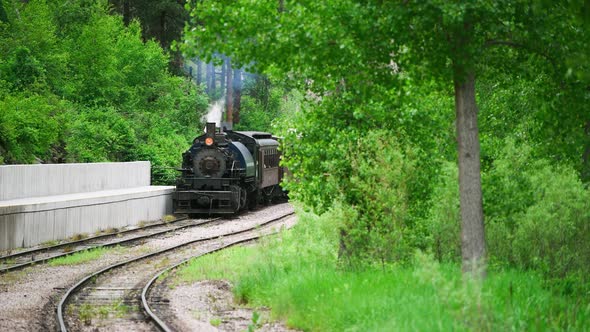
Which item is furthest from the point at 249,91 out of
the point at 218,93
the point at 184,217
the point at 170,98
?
the point at 184,217

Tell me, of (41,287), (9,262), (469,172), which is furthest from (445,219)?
(9,262)

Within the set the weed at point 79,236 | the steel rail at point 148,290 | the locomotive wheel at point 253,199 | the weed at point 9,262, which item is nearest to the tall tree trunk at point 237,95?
the locomotive wheel at point 253,199

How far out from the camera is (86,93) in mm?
42438

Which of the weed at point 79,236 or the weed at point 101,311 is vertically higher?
the weed at point 79,236

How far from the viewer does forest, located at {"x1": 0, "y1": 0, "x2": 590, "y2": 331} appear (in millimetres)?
11055

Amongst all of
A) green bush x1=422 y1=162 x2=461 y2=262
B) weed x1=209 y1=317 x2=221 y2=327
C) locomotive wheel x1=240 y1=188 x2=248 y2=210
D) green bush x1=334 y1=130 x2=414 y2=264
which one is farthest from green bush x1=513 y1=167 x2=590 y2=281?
locomotive wheel x1=240 y1=188 x2=248 y2=210

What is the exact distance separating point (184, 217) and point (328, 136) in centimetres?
1910

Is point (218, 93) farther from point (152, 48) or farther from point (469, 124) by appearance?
point (469, 124)

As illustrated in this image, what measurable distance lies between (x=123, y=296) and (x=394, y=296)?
5.94 m

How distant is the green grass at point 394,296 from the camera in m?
9.38

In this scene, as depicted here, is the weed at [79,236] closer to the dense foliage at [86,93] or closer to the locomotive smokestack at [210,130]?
the dense foliage at [86,93]

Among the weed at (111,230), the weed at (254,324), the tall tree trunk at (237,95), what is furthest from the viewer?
the tall tree trunk at (237,95)

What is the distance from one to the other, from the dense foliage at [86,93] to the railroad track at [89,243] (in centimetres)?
556

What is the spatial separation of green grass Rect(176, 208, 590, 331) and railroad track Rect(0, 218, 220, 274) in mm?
5514
